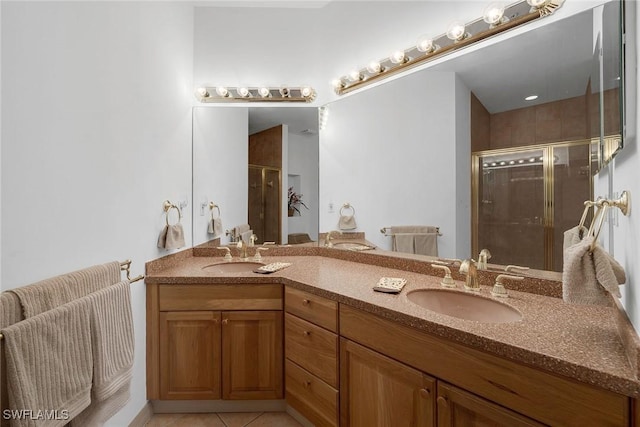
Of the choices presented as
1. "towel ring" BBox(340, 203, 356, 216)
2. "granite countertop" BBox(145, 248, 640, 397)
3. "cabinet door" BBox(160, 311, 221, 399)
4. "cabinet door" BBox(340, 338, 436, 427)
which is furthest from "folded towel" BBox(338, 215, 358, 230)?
"cabinet door" BBox(160, 311, 221, 399)

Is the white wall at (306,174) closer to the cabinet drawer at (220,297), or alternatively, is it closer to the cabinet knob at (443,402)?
the cabinet drawer at (220,297)

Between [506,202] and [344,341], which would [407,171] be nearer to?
[506,202]

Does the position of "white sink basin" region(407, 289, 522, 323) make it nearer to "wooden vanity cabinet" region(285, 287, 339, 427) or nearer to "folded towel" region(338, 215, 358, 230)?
"wooden vanity cabinet" region(285, 287, 339, 427)

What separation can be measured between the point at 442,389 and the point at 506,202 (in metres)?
0.91

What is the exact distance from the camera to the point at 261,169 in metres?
2.25

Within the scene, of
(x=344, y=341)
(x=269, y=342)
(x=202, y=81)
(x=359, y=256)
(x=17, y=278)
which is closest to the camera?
(x=17, y=278)

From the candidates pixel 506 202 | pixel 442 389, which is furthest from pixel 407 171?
pixel 442 389

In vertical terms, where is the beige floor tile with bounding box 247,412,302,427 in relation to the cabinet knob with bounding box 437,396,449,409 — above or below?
below

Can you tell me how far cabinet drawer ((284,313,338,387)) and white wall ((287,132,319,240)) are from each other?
31.4 inches

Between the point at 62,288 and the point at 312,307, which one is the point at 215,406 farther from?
the point at 62,288

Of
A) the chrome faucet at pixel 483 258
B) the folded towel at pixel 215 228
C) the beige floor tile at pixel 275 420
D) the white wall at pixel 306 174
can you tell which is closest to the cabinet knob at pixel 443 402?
the chrome faucet at pixel 483 258

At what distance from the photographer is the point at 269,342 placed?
1.65 meters

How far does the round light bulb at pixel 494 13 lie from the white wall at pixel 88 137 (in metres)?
1.81

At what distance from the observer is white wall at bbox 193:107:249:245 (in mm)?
2221
